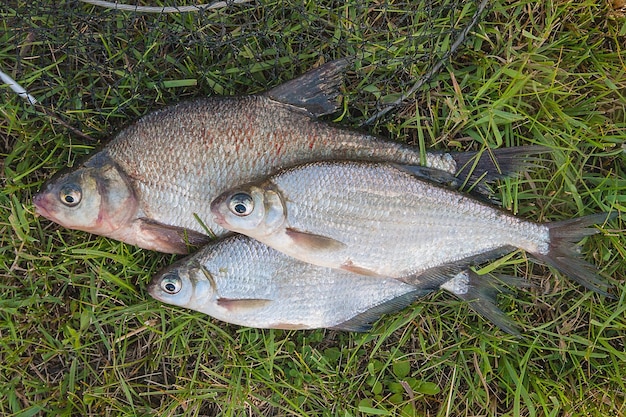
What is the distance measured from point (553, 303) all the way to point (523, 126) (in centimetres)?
103

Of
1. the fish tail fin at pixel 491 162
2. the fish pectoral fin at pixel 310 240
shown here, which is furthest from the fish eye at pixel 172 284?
the fish tail fin at pixel 491 162

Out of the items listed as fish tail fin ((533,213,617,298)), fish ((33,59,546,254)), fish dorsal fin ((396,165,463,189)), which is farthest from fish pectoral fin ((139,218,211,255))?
fish tail fin ((533,213,617,298))

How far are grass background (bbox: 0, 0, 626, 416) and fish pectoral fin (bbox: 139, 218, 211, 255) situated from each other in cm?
23

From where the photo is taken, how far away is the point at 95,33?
3.19 meters

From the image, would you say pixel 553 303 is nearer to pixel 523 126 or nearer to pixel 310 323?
pixel 523 126

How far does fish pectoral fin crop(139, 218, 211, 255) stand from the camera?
2.96 meters

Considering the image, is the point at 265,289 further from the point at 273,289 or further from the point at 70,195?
the point at 70,195

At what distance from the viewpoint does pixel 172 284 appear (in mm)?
2922

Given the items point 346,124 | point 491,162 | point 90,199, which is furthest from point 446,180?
point 90,199

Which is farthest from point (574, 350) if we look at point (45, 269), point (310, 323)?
point (45, 269)

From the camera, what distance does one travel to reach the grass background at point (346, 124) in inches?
125

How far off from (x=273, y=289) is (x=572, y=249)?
1.58 meters

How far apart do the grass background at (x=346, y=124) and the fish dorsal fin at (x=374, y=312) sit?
0.45 feet

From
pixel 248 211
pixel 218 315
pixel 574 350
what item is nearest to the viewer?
pixel 248 211
